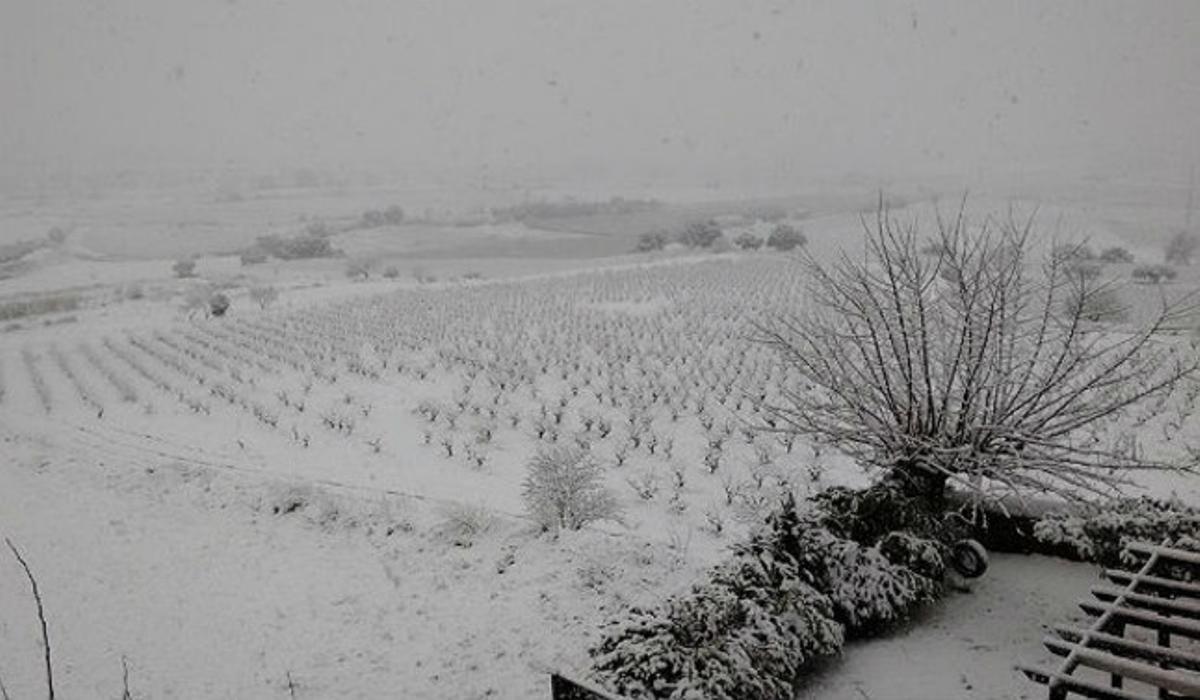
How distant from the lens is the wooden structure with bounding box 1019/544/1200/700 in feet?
15.4

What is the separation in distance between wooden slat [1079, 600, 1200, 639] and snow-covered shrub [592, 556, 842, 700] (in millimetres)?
1833

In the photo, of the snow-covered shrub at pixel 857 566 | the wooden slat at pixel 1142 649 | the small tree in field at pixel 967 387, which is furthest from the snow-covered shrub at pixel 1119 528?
the wooden slat at pixel 1142 649

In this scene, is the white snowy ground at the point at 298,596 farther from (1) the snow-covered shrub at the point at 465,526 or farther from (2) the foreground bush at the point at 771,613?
(2) the foreground bush at the point at 771,613

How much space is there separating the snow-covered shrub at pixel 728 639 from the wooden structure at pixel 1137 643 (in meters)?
1.66

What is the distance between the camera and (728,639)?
19.4 ft

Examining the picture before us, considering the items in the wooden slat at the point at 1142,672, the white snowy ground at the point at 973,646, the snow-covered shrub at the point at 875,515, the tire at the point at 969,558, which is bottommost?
the white snowy ground at the point at 973,646

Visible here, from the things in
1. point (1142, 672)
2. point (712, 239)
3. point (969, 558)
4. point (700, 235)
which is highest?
point (700, 235)

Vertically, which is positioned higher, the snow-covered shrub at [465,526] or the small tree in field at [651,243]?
the small tree in field at [651,243]

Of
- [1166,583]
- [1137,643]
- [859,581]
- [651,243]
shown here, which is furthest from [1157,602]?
[651,243]

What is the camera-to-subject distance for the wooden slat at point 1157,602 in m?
5.70

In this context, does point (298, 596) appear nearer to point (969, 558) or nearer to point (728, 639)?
point (728, 639)

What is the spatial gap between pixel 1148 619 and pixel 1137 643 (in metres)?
0.52

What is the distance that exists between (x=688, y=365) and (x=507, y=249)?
41013mm

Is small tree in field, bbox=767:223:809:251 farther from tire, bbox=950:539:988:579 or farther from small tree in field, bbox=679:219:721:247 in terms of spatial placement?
tire, bbox=950:539:988:579
